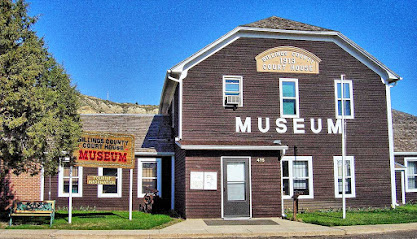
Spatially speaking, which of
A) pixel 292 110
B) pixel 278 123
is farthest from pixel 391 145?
pixel 278 123

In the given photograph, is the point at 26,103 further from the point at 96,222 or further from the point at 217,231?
the point at 217,231

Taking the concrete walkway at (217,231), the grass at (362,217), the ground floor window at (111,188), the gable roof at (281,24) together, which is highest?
the gable roof at (281,24)

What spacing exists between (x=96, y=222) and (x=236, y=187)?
549cm

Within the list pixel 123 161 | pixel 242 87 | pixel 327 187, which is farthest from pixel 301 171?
pixel 123 161

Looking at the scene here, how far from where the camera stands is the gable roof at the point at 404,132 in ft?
80.6

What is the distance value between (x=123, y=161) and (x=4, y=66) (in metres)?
5.32

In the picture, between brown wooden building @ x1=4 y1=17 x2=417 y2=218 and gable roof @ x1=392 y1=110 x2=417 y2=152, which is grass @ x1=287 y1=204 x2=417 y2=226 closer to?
brown wooden building @ x1=4 y1=17 x2=417 y2=218

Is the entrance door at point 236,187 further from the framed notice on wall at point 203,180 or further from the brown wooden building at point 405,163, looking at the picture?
the brown wooden building at point 405,163

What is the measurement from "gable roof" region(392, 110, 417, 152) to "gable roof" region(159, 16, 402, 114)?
5.17 m

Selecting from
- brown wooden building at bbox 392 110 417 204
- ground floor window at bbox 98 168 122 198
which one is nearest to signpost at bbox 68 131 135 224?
ground floor window at bbox 98 168 122 198

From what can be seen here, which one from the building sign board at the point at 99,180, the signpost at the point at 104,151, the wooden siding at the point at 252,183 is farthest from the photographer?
the wooden siding at the point at 252,183

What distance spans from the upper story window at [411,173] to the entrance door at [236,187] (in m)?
10.7

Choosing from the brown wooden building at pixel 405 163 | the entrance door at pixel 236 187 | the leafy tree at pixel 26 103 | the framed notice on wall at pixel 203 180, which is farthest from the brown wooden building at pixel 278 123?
the leafy tree at pixel 26 103

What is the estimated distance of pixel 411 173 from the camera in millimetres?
24328
